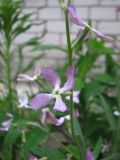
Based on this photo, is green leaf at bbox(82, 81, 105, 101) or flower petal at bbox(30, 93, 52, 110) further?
green leaf at bbox(82, 81, 105, 101)

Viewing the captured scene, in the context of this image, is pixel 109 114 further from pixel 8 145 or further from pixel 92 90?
pixel 8 145

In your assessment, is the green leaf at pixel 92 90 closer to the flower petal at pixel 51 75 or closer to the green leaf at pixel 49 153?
the green leaf at pixel 49 153

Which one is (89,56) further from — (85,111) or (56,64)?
(56,64)

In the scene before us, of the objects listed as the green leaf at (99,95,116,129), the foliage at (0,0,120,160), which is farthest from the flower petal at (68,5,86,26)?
the green leaf at (99,95,116,129)

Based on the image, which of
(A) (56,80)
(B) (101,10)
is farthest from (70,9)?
(B) (101,10)

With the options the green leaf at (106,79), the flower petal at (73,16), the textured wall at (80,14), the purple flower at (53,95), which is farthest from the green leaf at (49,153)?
the textured wall at (80,14)

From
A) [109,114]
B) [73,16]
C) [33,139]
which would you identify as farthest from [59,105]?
[109,114]

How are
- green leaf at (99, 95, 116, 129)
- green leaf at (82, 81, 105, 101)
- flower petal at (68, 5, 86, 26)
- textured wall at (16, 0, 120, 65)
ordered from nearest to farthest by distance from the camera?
flower petal at (68, 5, 86, 26), green leaf at (99, 95, 116, 129), green leaf at (82, 81, 105, 101), textured wall at (16, 0, 120, 65)

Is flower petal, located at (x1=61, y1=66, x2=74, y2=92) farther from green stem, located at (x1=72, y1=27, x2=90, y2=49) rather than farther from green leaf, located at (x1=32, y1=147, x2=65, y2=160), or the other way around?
green leaf, located at (x1=32, y1=147, x2=65, y2=160)

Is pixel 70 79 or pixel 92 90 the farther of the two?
pixel 92 90
